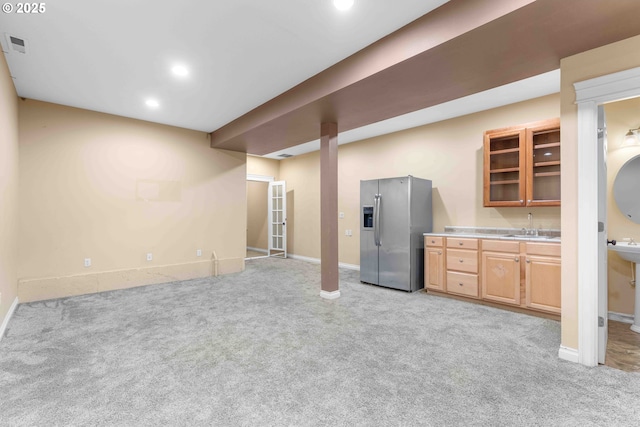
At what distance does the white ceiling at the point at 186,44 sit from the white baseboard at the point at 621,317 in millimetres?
3778

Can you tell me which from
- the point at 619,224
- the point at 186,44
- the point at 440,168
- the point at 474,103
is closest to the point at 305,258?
the point at 440,168

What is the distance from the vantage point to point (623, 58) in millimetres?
2104


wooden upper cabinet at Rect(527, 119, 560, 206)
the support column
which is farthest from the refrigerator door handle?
wooden upper cabinet at Rect(527, 119, 560, 206)

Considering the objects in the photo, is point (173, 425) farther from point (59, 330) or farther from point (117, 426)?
point (59, 330)

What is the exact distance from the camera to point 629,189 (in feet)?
10.6

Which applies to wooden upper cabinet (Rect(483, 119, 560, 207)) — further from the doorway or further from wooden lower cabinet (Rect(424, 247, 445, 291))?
wooden lower cabinet (Rect(424, 247, 445, 291))

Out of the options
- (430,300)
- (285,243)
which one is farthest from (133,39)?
(285,243)

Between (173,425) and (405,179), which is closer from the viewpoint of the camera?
(173,425)

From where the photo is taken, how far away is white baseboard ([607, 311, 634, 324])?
3184 millimetres

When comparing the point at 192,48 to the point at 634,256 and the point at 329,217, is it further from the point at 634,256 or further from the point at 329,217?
the point at 634,256

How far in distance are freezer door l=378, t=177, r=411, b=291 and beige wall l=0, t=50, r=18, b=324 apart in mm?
4488

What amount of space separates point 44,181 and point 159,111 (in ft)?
5.88

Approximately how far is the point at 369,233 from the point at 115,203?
13.4ft

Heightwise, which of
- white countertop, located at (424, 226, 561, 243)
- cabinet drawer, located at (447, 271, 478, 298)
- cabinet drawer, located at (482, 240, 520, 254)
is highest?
white countertop, located at (424, 226, 561, 243)
